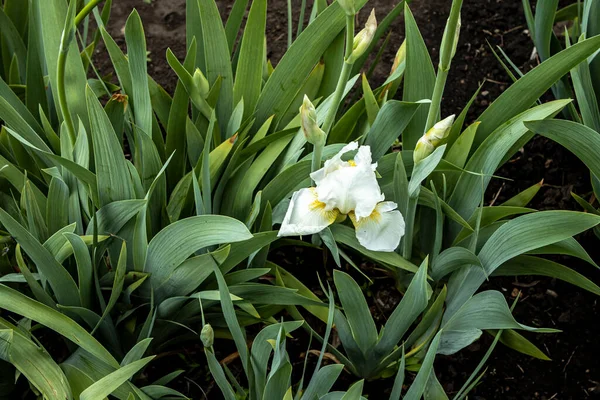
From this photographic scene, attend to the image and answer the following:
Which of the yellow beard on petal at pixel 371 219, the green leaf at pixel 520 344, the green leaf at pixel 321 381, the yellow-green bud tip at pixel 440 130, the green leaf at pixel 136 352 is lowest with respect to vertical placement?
the green leaf at pixel 520 344

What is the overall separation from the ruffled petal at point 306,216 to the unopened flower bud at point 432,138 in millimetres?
198

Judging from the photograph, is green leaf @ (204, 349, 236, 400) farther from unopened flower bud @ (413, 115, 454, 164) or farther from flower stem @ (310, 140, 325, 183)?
unopened flower bud @ (413, 115, 454, 164)

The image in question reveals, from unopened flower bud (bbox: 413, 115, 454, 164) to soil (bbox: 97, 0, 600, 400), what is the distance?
0.52 metres

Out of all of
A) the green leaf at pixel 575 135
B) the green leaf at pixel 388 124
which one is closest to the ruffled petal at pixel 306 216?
the green leaf at pixel 388 124

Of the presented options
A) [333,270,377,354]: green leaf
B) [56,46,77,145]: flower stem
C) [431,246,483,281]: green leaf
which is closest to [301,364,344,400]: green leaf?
[333,270,377,354]: green leaf

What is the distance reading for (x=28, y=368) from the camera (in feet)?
3.87

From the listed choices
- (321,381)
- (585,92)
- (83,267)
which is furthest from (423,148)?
(83,267)

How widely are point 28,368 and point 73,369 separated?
0.30 ft

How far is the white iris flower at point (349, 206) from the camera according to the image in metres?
1.19

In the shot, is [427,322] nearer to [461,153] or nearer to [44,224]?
[461,153]

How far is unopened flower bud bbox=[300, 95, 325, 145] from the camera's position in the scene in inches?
44.9

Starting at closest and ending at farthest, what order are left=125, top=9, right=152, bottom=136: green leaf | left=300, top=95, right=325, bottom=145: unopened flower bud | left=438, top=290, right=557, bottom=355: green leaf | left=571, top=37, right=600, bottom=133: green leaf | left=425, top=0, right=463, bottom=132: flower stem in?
left=425, top=0, right=463, bottom=132: flower stem, left=300, top=95, right=325, bottom=145: unopened flower bud, left=438, top=290, right=557, bottom=355: green leaf, left=125, top=9, right=152, bottom=136: green leaf, left=571, top=37, right=600, bottom=133: green leaf

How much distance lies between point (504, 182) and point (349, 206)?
0.74m

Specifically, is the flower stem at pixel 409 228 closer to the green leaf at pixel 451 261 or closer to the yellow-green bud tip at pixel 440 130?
the green leaf at pixel 451 261
